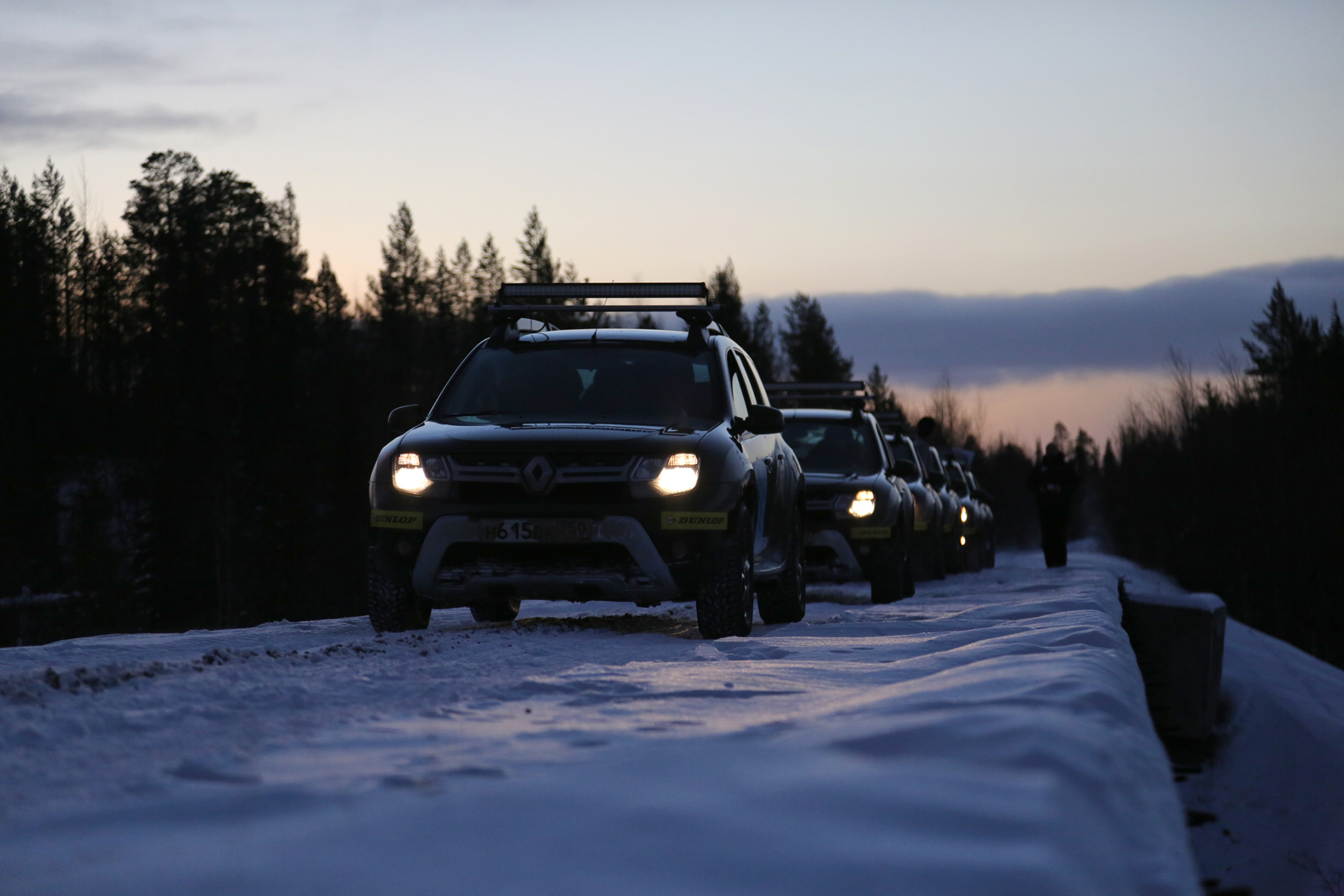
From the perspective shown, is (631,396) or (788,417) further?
(788,417)

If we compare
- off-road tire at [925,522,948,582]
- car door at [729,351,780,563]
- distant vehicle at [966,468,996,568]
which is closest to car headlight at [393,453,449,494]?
car door at [729,351,780,563]

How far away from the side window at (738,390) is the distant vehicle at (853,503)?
13.4 feet

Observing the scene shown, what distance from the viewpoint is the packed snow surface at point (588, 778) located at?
2303 millimetres

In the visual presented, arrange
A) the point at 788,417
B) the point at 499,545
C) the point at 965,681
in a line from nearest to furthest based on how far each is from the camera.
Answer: the point at 965,681
the point at 499,545
the point at 788,417

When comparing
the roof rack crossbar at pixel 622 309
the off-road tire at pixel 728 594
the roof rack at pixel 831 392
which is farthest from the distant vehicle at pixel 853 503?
the off-road tire at pixel 728 594

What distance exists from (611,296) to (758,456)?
1.37m

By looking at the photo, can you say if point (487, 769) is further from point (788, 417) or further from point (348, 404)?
point (348, 404)

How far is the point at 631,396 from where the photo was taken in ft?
25.9

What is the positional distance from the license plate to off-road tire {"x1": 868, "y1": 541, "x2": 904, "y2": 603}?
20.6ft

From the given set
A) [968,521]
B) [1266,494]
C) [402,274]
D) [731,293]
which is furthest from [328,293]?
[968,521]

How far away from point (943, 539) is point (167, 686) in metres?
17.2

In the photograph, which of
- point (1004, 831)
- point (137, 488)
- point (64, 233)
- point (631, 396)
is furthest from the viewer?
point (64, 233)

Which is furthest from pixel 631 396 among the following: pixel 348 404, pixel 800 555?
pixel 348 404

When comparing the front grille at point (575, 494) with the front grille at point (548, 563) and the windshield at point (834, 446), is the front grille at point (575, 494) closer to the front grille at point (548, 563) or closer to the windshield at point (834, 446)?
the front grille at point (548, 563)
